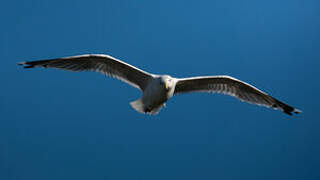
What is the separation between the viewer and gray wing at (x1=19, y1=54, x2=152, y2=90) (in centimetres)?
467

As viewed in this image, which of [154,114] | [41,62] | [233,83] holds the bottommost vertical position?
[154,114]

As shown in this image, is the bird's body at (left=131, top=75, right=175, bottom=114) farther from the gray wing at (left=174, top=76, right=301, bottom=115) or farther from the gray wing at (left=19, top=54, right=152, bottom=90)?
the gray wing at (left=174, top=76, right=301, bottom=115)

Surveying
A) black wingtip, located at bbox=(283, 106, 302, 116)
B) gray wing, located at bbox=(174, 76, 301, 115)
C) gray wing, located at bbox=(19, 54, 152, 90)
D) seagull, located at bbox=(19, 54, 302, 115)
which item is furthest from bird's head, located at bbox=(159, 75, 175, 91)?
black wingtip, located at bbox=(283, 106, 302, 116)

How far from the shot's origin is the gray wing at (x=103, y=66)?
4672 millimetres

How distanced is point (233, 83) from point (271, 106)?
0.59 meters

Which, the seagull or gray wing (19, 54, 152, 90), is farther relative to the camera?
gray wing (19, 54, 152, 90)

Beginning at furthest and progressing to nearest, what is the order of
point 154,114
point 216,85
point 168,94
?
point 216,85 → point 154,114 → point 168,94

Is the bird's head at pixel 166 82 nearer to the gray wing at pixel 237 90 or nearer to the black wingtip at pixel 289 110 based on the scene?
the gray wing at pixel 237 90

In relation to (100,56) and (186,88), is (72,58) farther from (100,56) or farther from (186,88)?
(186,88)

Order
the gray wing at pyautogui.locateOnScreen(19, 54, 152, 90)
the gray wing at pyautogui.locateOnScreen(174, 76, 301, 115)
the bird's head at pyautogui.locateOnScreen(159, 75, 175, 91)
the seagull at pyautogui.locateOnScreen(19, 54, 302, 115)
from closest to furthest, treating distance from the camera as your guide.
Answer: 1. the bird's head at pyautogui.locateOnScreen(159, 75, 175, 91)
2. the seagull at pyautogui.locateOnScreen(19, 54, 302, 115)
3. the gray wing at pyautogui.locateOnScreen(19, 54, 152, 90)
4. the gray wing at pyautogui.locateOnScreen(174, 76, 301, 115)

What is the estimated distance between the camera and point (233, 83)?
16.3ft

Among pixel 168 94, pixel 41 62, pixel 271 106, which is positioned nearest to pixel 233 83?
pixel 271 106

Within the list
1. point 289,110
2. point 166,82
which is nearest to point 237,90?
point 289,110

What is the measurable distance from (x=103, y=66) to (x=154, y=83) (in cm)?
76
